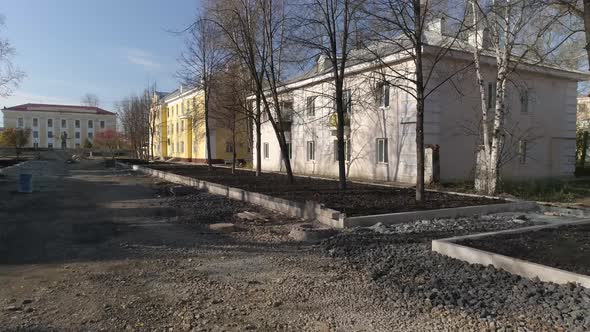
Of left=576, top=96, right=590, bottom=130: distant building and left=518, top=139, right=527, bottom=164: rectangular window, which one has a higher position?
left=576, top=96, right=590, bottom=130: distant building

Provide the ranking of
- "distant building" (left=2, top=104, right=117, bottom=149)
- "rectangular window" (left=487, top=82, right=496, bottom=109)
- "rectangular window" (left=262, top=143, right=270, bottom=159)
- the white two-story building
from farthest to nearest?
"distant building" (left=2, top=104, right=117, bottom=149)
"rectangular window" (left=262, top=143, right=270, bottom=159)
"rectangular window" (left=487, top=82, right=496, bottom=109)
the white two-story building

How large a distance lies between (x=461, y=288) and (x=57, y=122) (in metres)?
124

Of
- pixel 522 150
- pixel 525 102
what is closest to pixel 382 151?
pixel 522 150

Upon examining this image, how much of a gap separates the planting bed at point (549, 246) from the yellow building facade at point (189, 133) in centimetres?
2638

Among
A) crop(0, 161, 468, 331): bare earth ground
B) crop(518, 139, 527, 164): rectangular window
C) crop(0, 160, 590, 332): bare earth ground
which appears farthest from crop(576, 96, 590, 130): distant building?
crop(0, 161, 468, 331): bare earth ground

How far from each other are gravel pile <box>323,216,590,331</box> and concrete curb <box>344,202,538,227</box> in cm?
150

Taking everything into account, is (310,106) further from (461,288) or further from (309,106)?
(461,288)

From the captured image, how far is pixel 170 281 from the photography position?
17.8 feet

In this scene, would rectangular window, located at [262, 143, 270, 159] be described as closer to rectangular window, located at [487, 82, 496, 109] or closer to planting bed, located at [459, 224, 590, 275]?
rectangular window, located at [487, 82, 496, 109]

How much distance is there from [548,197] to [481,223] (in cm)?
597

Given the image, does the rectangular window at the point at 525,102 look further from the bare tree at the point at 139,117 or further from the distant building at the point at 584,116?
the bare tree at the point at 139,117

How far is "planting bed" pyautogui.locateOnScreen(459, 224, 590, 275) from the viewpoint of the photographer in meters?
5.44

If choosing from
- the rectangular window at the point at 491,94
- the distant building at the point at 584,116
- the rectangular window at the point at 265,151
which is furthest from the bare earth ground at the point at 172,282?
the distant building at the point at 584,116

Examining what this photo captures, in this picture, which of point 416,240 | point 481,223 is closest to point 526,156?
point 481,223
